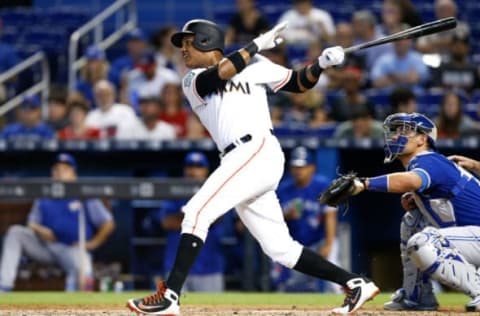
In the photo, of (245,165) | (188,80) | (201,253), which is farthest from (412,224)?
(201,253)

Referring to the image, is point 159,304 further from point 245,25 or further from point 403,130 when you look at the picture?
point 245,25

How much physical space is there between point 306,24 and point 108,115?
101 inches

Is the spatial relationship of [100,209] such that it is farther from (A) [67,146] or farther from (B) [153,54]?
(B) [153,54]

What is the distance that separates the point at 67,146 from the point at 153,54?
6.55 ft

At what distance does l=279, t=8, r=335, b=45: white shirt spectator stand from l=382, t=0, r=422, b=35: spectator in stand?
0.68 meters

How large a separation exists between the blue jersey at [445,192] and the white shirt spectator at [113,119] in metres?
5.00

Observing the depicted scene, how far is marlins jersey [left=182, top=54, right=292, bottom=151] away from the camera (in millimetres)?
5773

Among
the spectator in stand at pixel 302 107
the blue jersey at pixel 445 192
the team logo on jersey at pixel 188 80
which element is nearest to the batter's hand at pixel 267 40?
the team logo on jersey at pixel 188 80

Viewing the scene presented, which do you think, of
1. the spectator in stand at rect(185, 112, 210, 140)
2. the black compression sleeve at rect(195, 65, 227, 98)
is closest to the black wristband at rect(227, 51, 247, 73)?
the black compression sleeve at rect(195, 65, 227, 98)

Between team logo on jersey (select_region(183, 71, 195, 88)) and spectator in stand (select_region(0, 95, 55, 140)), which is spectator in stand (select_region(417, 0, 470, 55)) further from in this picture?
team logo on jersey (select_region(183, 71, 195, 88))

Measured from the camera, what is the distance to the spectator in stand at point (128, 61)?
1205 cm

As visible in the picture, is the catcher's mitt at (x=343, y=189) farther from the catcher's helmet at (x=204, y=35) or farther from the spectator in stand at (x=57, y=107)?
the spectator in stand at (x=57, y=107)

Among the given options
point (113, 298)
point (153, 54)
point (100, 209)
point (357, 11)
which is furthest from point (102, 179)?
point (357, 11)

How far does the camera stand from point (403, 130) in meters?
6.16
